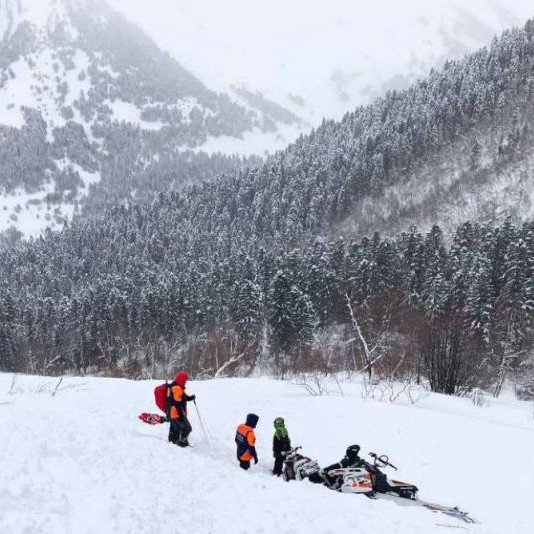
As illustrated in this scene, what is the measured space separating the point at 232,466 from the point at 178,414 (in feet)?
7.44

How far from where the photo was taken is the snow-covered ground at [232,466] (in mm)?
9734

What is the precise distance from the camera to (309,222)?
120 metres

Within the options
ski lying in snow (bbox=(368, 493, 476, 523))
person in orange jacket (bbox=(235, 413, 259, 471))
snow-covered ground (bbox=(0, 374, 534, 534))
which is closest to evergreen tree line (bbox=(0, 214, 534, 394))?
snow-covered ground (bbox=(0, 374, 534, 534))

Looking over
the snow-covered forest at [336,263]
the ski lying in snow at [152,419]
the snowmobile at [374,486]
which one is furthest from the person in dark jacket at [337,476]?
the snow-covered forest at [336,263]

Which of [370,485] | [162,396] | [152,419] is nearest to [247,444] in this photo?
[162,396]

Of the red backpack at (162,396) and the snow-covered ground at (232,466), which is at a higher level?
the red backpack at (162,396)

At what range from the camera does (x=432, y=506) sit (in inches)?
470

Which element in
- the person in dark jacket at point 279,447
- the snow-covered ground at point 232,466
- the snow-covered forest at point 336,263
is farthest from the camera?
the snow-covered forest at point 336,263

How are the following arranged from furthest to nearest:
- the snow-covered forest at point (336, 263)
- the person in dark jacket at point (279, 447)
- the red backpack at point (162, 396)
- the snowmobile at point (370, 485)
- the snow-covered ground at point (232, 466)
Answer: the snow-covered forest at point (336, 263), the red backpack at point (162, 396), the person in dark jacket at point (279, 447), the snowmobile at point (370, 485), the snow-covered ground at point (232, 466)

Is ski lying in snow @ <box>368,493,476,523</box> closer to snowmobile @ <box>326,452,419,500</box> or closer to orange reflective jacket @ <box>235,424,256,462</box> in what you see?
snowmobile @ <box>326,452,419,500</box>

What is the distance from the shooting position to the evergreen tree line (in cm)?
5528

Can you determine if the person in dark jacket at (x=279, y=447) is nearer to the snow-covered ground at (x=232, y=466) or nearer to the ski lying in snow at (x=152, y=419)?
the snow-covered ground at (x=232, y=466)

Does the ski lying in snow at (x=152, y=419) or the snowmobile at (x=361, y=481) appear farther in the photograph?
the ski lying in snow at (x=152, y=419)

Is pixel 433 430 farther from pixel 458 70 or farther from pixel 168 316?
pixel 458 70
